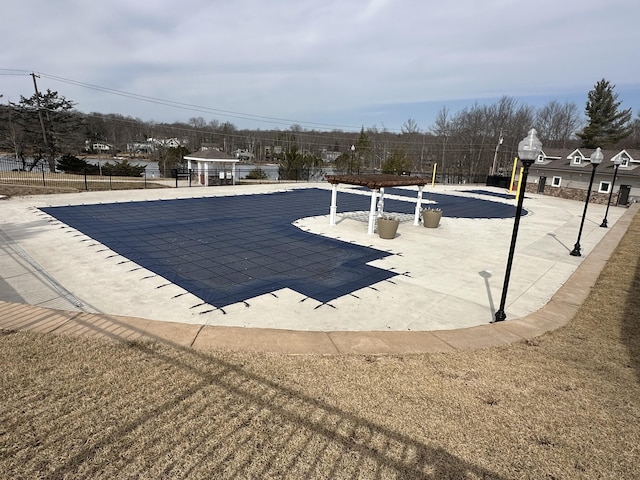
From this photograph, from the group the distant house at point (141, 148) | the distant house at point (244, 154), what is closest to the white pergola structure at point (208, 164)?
the distant house at point (244, 154)

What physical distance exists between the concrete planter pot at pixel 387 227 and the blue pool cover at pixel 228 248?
4.21 ft

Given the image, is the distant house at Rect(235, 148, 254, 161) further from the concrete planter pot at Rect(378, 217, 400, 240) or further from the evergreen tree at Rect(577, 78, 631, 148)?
the concrete planter pot at Rect(378, 217, 400, 240)

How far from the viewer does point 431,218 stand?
13414 mm

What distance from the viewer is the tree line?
123 ft

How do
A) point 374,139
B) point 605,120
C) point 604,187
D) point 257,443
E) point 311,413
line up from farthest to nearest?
point 374,139 → point 605,120 → point 604,187 → point 311,413 → point 257,443

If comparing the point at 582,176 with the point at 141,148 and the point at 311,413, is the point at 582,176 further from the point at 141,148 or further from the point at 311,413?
the point at 141,148

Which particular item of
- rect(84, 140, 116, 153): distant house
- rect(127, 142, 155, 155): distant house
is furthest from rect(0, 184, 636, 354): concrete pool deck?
rect(127, 142, 155, 155): distant house

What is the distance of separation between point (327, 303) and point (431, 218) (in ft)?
27.1

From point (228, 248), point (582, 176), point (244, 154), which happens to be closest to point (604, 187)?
point (582, 176)

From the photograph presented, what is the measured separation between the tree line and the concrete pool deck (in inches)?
1016

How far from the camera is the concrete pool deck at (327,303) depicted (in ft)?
15.8

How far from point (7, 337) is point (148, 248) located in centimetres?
527

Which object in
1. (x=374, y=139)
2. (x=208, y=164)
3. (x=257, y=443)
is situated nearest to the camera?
(x=257, y=443)

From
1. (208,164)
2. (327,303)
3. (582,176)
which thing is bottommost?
(327,303)
